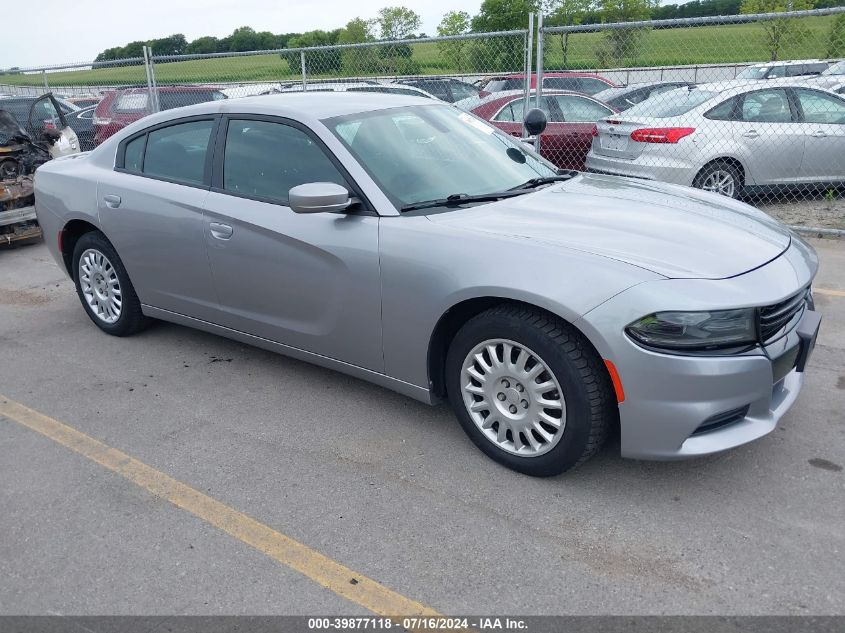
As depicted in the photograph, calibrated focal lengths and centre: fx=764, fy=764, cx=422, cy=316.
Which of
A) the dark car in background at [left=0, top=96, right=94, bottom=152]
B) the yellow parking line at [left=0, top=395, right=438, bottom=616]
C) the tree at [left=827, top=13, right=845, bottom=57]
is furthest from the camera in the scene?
the tree at [left=827, top=13, right=845, bottom=57]

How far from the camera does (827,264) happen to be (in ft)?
21.1

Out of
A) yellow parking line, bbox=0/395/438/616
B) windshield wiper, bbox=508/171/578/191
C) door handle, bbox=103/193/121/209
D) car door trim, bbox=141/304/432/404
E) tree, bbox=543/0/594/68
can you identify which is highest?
tree, bbox=543/0/594/68

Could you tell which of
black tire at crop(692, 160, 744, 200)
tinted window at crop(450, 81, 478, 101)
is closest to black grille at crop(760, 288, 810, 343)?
black tire at crop(692, 160, 744, 200)

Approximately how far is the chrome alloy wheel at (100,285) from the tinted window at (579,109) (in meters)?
7.04

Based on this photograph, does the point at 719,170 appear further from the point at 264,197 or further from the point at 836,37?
the point at 836,37

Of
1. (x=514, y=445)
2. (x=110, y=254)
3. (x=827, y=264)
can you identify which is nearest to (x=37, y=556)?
(x=514, y=445)

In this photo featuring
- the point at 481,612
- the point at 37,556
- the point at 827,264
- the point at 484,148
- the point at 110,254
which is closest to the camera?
the point at 481,612

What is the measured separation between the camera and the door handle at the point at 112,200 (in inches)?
191

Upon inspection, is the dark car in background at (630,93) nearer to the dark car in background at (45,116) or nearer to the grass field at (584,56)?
the grass field at (584,56)

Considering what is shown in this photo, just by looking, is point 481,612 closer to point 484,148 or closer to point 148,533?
point 148,533

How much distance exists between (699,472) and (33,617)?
8.73ft

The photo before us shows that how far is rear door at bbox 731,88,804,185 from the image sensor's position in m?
8.35

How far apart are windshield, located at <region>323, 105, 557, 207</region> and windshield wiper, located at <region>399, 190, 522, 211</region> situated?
0.03 m

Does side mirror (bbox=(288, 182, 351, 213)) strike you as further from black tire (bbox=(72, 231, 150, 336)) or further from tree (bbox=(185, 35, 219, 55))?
tree (bbox=(185, 35, 219, 55))
